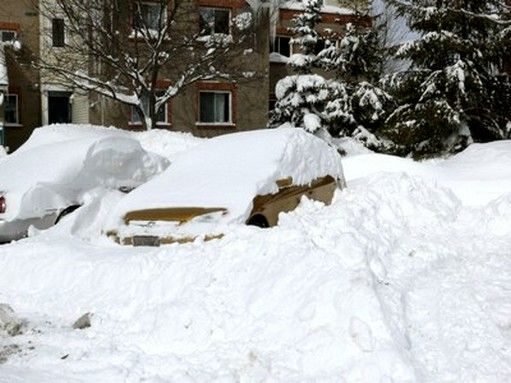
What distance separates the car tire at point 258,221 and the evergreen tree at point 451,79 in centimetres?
1017

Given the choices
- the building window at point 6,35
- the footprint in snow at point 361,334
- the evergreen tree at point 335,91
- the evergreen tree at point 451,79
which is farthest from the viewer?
the building window at point 6,35

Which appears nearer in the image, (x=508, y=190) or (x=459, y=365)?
(x=459, y=365)

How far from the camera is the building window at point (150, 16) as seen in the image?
20656 mm

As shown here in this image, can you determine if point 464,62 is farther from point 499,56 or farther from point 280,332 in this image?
point 280,332

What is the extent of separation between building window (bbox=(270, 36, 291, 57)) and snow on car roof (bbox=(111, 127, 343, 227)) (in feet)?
68.5

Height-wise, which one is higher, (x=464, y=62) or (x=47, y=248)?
(x=464, y=62)

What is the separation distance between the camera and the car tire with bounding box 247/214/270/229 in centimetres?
740

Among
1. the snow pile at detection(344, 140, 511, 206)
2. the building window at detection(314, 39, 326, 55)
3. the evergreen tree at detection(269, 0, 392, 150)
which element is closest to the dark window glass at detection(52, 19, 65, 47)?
the evergreen tree at detection(269, 0, 392, 150)

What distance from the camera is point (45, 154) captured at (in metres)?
10.6

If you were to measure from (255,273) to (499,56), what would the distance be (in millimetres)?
13903

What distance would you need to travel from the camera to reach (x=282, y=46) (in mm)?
29953

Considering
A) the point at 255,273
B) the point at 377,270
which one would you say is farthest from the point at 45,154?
the point at 377,270

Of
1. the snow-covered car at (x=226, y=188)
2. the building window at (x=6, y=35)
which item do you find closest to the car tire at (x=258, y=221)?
the snow-covered car at (x=226, y=188)

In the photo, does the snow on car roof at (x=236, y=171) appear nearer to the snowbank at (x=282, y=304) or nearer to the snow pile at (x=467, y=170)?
the snowbank at (x=282, y=304)
